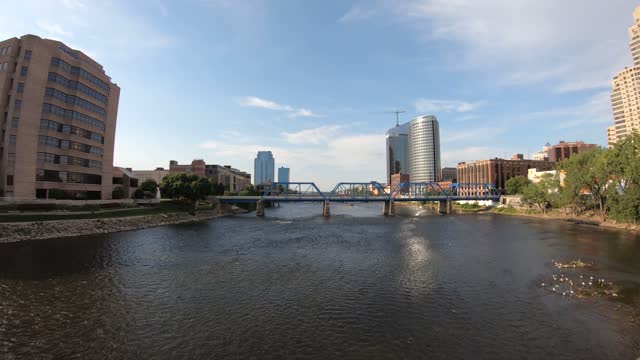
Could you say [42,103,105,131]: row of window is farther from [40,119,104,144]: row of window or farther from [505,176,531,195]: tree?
[505,176,531,195]: tree

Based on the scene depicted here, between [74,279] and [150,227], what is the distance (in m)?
56.3

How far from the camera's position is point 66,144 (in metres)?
86.6

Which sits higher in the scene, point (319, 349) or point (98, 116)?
point (98, 116)

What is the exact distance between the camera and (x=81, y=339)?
69.3 ft

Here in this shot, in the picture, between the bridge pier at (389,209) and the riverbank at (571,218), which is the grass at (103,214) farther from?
the riverbank at (571,218)

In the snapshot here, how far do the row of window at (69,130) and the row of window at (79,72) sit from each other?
50.3 feet

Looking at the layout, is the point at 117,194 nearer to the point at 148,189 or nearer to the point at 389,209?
the point at 148,189

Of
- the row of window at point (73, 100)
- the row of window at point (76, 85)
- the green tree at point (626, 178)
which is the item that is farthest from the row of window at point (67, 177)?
the green tree at point (626, 178)

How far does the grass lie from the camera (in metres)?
63.3

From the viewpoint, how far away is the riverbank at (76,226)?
2283 inches

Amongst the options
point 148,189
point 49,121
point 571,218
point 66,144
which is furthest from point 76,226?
point 571,218

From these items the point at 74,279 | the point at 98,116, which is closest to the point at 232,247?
the point at 74,279

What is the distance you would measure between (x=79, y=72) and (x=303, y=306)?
101m

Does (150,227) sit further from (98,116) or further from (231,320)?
(231,320)
